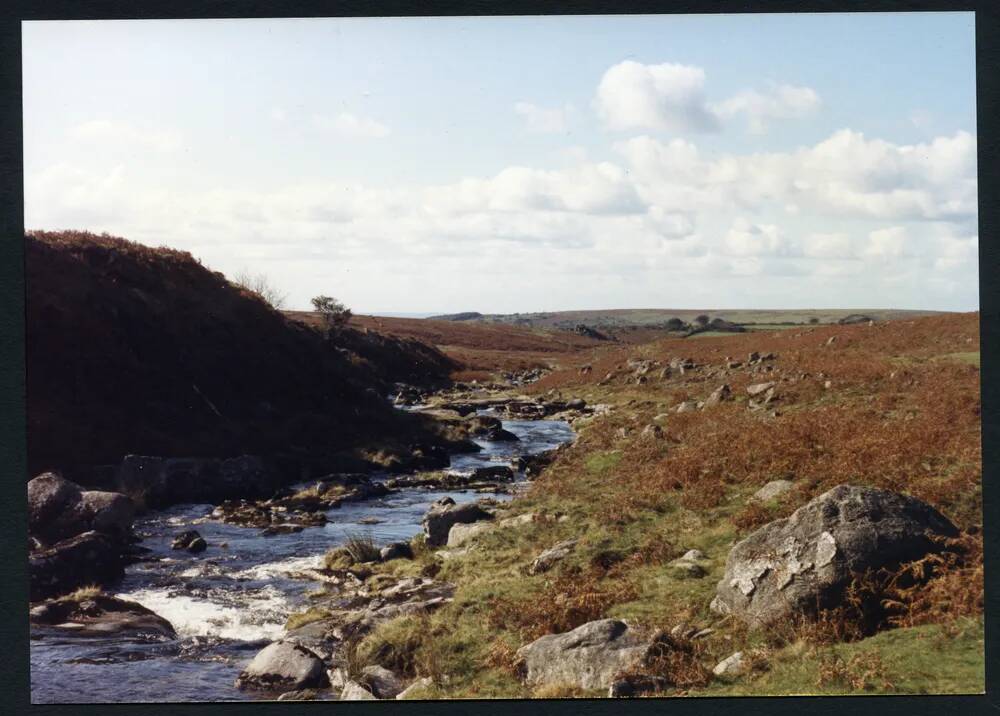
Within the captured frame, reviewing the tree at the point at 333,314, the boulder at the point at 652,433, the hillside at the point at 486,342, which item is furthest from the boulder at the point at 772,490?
the hillside at the point at 486,342

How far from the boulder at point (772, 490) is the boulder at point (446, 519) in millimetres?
7430

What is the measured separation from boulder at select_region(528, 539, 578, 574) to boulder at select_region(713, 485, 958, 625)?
4096mm

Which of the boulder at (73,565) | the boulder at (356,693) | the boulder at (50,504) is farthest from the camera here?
the boulder at (50,504)

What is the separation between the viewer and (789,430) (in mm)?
16719

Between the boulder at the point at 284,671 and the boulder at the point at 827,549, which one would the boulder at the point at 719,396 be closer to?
the boulder at the point at 827,549

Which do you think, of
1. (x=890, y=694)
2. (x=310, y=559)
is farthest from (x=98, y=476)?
(x=890, y=694)

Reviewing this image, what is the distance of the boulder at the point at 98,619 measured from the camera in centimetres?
1426

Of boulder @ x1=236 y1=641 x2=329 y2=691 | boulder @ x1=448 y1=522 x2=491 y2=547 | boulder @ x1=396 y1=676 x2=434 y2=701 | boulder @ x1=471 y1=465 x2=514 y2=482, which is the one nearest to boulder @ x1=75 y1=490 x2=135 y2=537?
boulder @ x1=236 y1=641 x2=329 y2=691

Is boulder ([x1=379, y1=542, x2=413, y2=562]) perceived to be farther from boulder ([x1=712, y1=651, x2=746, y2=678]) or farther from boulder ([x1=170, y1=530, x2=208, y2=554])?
boulder ([x1=712, y1=651, x2=746, y2=678])

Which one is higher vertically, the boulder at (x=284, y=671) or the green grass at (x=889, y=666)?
the green grass at (x=889, y=666)

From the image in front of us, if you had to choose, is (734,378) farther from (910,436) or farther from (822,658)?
(822,658)

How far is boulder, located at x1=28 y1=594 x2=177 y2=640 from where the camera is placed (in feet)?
46.8

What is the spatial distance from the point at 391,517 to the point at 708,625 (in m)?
13.1

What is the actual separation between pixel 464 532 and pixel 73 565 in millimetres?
8754
